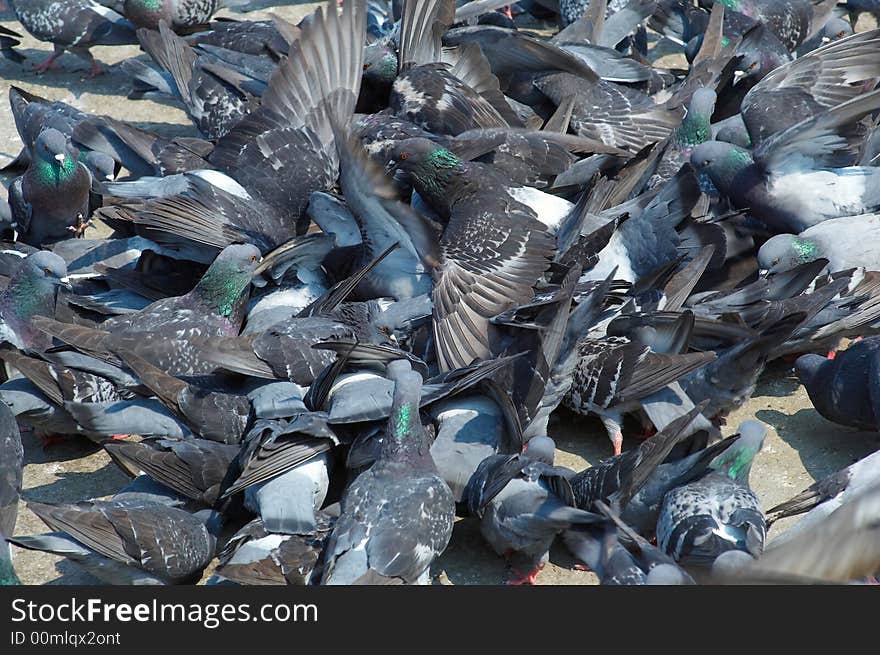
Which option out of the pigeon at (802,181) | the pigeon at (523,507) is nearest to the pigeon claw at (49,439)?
the pigeon at (523,507)

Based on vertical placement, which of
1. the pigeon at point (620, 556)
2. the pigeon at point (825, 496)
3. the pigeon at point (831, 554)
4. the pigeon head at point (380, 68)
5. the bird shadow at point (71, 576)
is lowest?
the bird shadow at point (71, 576)

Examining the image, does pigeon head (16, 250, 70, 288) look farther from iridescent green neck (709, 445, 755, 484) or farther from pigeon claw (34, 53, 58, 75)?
pigeon claw (34, 53, 58, 75)

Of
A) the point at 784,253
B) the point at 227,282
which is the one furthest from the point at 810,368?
the point at 227,282

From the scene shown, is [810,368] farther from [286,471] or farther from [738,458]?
[286,471]

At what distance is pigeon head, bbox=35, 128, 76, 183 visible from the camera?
694 centimetres

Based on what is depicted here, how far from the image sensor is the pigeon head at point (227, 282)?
18.8 feet

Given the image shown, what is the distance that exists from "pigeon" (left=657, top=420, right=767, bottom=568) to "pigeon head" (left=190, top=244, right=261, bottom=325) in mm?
2462

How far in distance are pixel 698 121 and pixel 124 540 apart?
15.5ft

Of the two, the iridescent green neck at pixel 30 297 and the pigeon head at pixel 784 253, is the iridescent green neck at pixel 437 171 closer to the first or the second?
the pigeon head at pixel 784 253

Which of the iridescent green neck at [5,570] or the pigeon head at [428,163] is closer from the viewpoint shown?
the iridescent green neck at [5,570]

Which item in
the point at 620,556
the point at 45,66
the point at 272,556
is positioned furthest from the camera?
the point at 45,66

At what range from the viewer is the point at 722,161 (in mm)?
6812

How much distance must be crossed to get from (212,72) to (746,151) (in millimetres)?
3607

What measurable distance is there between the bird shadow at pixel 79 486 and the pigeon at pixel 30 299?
2.46ft
